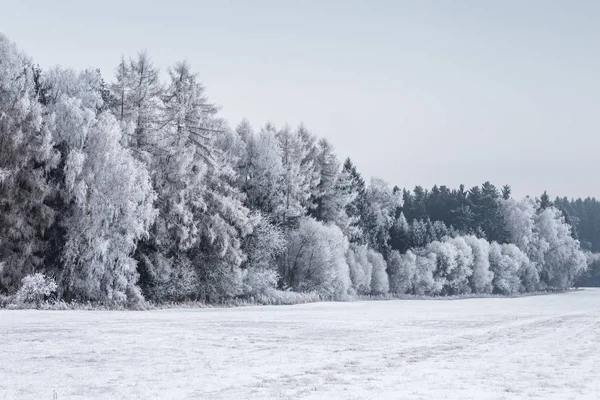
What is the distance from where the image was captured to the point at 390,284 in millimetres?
91750

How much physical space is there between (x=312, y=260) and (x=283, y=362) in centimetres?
4891

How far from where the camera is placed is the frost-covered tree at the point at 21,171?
3722cm

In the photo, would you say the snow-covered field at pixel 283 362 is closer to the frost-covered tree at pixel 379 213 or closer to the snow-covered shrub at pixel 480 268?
the frost-covered tree at pixel 379 213

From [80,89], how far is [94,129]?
3.51 metres

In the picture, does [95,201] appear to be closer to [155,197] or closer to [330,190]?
[155,197]

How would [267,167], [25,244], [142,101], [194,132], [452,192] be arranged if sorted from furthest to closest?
[452,192] → [267,167] → [194,132] → [142,101] → [25,244]

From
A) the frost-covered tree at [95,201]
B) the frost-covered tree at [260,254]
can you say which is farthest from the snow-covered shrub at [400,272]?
the frost-covered tree at [95,201]

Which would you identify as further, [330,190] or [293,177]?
[330,190]

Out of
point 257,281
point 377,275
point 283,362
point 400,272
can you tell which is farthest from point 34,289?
point 400,272

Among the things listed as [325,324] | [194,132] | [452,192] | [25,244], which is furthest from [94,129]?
[452,192]

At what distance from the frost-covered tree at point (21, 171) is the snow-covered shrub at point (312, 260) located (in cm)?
2886

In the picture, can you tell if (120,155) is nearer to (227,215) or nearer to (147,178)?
(147,178)

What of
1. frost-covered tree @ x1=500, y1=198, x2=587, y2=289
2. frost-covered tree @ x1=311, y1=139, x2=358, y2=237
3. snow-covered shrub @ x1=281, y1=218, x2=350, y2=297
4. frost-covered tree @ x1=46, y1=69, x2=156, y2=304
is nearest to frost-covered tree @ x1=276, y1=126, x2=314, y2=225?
snow-covered shrub @ x1=281, y1=218, x2=350, y2=297

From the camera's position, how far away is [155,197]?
43594 millimetres
